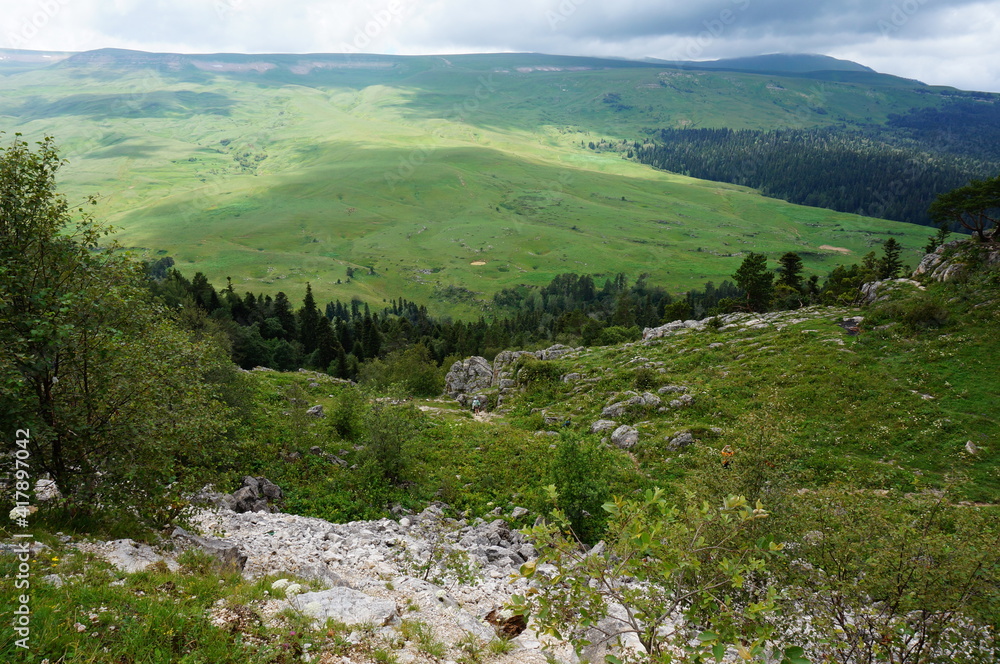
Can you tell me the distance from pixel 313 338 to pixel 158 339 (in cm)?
9446

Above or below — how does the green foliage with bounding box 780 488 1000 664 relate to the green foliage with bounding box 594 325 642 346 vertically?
above

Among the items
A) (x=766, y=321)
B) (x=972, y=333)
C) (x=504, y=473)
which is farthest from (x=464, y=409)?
(x=972, y=333)

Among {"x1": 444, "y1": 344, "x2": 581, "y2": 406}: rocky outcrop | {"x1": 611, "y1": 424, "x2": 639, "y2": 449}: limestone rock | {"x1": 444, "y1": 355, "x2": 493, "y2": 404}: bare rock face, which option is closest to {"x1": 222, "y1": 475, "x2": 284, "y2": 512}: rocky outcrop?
{"x1": 611, "y1": 424, "x2": 639, "y2": 449}: limestone rock

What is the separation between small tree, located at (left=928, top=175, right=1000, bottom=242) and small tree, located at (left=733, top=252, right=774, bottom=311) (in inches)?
637

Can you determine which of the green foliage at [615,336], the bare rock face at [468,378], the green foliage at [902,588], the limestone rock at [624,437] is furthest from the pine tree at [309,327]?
the green foliage at [902,588]

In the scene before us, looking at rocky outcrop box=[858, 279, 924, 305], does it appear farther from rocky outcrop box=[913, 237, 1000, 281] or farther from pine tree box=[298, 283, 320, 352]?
pine tree box=[298, 283, 320, 352]

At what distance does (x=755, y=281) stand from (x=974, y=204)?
20.8m

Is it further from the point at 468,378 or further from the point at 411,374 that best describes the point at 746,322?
the point at 411,374

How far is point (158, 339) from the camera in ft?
42.9

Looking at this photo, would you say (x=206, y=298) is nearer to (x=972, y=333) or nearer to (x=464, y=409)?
(x=464, y=409)

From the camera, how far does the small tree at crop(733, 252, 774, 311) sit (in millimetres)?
57312

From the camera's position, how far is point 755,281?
2283 inches

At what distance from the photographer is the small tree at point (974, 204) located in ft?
126

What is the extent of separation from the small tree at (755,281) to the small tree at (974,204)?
16178mm
